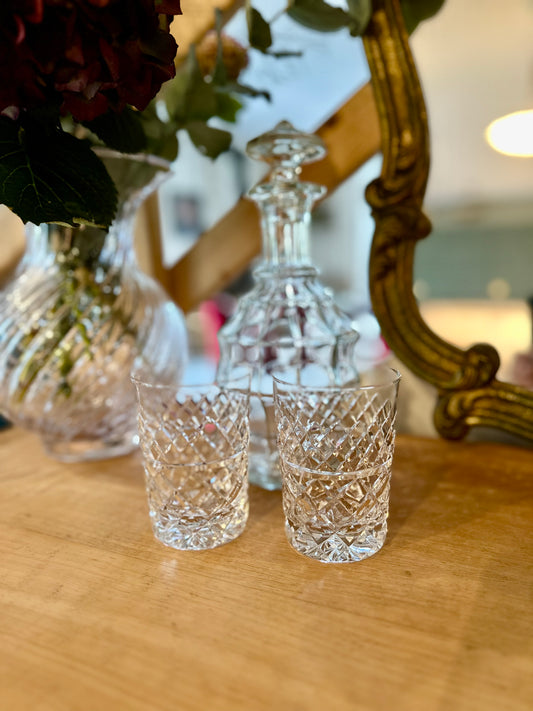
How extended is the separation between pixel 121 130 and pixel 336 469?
1.28 ft

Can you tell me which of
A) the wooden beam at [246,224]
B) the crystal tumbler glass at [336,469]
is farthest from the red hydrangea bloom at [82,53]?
the wooden beam at [246,224]

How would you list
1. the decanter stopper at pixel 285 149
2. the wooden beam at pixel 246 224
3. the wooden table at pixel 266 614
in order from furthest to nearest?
the wooden beam at pixel 246 224, the decanter stopper at pixel 285 149, the wooden table at pixel 266 614

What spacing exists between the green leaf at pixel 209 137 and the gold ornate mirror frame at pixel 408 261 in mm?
190

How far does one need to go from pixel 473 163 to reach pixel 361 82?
0.68 ft

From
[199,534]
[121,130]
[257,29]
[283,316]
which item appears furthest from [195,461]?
[257,29]

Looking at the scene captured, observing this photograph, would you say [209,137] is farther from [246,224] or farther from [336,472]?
[336,472]

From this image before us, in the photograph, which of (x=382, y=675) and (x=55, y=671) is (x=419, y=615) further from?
(x=55, y=671)

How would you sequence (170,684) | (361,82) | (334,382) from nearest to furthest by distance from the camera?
(170,684) → (334,382) → (361,82)

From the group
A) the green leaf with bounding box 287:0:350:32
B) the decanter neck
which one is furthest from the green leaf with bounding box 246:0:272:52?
the decanter neck

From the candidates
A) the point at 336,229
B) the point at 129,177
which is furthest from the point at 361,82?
the point at 129,177

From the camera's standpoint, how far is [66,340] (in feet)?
2.19

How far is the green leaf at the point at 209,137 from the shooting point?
0.69 meters

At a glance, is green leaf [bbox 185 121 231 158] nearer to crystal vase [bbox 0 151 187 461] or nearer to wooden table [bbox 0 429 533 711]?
crystal vase [bbox 0 151 187 461]

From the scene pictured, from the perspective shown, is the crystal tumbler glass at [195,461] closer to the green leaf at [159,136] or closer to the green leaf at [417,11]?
the green leaf at [159,136]
